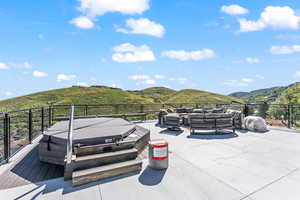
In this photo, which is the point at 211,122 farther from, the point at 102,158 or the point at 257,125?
the point at 102,158

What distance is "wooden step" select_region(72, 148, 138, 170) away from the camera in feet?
8.67

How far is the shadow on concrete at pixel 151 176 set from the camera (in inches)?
101

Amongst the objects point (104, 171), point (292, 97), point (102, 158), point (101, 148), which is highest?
point (292, 97)

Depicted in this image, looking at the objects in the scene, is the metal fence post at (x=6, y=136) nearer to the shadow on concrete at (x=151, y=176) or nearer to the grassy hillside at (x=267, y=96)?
the shadow on concrete at (x=151, y=176)

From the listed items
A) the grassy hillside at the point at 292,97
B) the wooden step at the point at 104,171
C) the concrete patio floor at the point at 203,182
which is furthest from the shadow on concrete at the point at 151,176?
the grassy hillside at the point at 292,97

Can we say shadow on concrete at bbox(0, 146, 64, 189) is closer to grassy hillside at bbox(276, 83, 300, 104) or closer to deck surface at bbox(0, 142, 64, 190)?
deck surface at bbox(0, 142, 64, 190)

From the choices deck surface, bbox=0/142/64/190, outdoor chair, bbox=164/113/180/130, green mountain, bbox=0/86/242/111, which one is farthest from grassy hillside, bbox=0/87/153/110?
deck surface, bbox=0/142/64/190

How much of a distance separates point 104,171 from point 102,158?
10.0 inches

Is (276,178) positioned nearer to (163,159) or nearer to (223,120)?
(163,159)

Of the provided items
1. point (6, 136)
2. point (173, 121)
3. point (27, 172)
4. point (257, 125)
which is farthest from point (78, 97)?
point (257, 125)

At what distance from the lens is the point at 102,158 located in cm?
281

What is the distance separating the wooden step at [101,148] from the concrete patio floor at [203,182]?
1.69 ft

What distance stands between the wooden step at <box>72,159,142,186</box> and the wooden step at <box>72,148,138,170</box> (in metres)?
0.08

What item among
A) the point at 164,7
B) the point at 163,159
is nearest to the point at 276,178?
the point at 163,159
